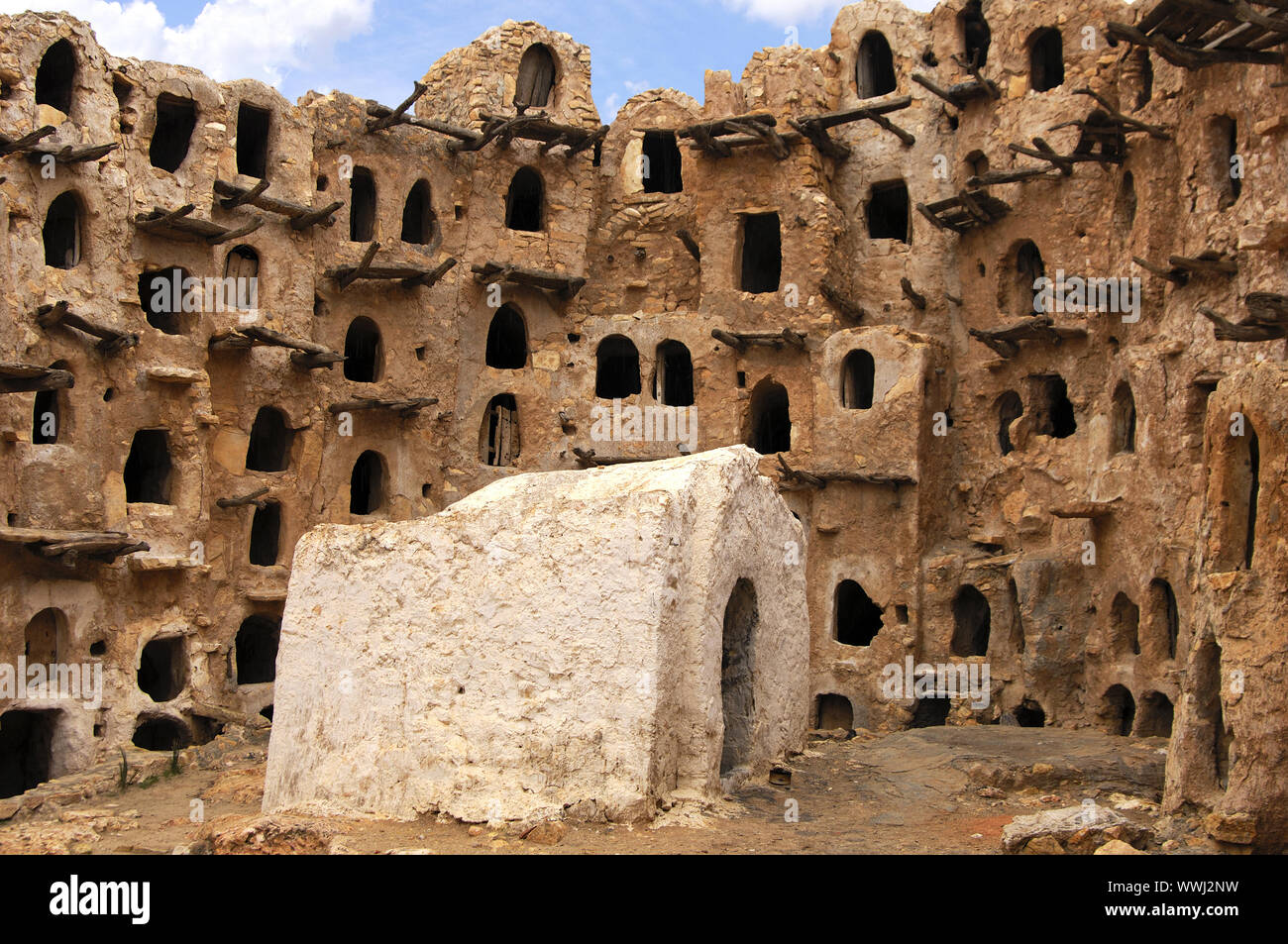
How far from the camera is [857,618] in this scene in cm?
2994

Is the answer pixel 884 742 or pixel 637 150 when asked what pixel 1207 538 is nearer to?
pixel 884 742

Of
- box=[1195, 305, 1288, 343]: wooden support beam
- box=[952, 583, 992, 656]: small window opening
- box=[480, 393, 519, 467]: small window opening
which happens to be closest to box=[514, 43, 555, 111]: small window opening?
box=[480, 393, 519, 467]: small window opening

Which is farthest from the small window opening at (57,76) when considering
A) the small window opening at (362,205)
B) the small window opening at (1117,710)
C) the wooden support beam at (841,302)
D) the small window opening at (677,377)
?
the small window opening at (1117,710)

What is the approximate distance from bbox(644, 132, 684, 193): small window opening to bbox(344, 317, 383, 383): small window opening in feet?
26.4

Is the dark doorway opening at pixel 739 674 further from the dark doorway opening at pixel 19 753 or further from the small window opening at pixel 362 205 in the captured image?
the small window opening at pixel 362 205

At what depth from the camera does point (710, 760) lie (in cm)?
1316

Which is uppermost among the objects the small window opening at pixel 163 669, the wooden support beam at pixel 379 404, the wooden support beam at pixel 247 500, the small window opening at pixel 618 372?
the small window opening at pixel 618 372

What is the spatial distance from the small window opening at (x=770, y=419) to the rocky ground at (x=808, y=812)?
10568mm

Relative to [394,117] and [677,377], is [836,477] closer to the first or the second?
[677,377]

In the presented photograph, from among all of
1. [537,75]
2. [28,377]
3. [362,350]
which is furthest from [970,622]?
[28,377]

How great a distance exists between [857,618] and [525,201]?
12666 mm

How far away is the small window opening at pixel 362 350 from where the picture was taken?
2958 centimetres

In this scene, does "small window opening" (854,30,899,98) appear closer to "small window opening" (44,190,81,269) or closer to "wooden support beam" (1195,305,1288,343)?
"wooden support beam" (1195,305,1288,343)
